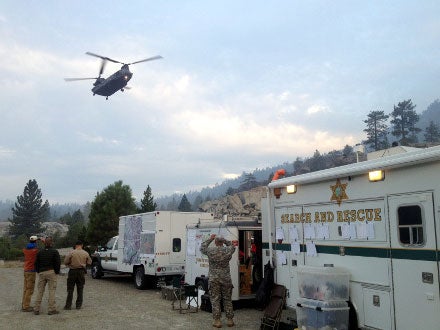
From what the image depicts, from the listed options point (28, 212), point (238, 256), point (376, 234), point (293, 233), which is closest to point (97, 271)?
point (238, 256)

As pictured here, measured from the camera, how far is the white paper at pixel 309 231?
7.50 metres

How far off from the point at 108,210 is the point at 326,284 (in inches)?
989

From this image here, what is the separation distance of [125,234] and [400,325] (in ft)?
38.8

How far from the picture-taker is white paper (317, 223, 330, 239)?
7.19 m

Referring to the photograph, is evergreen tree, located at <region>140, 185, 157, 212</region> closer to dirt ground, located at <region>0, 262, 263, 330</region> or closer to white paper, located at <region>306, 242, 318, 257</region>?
dirt ground, located at <region>0, 262, 263, 330</region>

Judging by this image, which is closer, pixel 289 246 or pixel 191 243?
pixel 289 246

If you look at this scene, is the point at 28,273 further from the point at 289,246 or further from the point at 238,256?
the point at 289,246

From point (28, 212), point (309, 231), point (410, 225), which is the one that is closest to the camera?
point (410, 225)

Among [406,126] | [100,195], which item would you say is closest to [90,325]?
[100,195]

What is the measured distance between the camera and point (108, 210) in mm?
29828

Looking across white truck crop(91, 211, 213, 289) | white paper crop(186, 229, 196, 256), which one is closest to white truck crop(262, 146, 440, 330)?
white paper crop(186, 229, 196, 256)

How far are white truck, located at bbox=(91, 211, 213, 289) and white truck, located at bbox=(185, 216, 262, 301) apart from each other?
7.53ft

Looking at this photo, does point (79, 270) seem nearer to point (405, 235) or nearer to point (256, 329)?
point (256, 329)

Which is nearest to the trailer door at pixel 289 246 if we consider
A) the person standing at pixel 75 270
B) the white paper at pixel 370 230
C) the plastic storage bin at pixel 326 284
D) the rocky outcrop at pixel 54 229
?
the plastic storage bin at pixel 326 284
